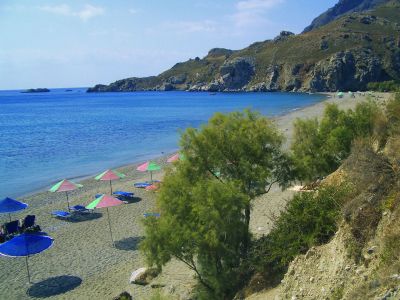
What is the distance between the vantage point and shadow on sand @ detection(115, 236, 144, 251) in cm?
1772

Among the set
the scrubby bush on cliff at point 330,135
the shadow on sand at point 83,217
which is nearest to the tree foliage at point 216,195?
the scrubby bush on cliff at point 330,135

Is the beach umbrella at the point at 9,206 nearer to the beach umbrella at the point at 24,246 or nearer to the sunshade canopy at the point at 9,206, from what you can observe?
the sunshade canopy at the point at 9,206

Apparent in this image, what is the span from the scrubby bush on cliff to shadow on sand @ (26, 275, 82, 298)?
1008 cm

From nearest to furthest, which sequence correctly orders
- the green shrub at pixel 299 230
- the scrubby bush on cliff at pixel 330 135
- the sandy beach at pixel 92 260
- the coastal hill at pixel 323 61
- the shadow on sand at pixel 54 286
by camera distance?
the green shrub at pixel 299 230, the sandy beach at pixel 92 260, the shadow on sand at pixel 54 286, the scrubby bush on cliff at pixel 330 135, the coastal hill at pixel 323 61

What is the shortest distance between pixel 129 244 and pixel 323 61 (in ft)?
442

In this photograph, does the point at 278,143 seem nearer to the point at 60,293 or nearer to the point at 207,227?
the point at 207,227

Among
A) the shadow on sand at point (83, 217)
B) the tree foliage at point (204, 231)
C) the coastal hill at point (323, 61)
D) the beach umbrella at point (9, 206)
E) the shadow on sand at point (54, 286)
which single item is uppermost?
the coastal hill at point (323, 61)

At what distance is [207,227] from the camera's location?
10766mm

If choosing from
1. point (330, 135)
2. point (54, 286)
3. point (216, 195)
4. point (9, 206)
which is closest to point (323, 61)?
point (330, 135)

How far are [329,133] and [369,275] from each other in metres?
13.0

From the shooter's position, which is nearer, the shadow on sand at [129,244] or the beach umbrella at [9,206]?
the shadow on sand at [129,244]

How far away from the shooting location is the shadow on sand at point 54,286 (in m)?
14.3

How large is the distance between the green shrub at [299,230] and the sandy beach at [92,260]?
3367 mm

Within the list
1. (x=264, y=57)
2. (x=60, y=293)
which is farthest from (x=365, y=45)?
(x=60, y=293)
